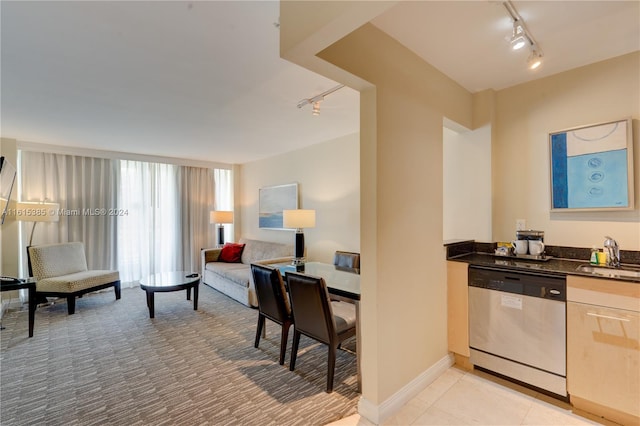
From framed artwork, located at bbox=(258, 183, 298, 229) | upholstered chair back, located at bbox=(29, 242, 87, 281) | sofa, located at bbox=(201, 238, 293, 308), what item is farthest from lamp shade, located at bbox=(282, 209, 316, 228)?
upholstered chair back, located at bbox=(29, 242, 87, 281)

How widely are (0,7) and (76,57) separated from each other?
1.67ft

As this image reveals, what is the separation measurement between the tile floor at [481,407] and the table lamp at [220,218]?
4.70 metres

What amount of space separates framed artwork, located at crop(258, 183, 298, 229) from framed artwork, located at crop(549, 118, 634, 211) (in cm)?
351

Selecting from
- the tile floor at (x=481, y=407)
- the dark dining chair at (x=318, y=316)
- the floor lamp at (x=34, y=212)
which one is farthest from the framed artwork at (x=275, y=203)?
the tile floor at (x=481, y=407)

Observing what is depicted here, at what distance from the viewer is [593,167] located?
219cm

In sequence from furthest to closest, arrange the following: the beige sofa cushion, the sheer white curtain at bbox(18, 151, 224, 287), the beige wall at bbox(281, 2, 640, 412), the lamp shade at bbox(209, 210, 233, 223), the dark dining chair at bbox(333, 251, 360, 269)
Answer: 1. the lamp shade at bbox(209, 210, 233, 223)
2. the beige sofa cushion
3. the sheer white curtain at bbox(18, 151, 224, 287)
4. the dark dining chair at bbox(333, 251, 360, 269)
5. the beige wall at bbox(281, 2, 640, 412)

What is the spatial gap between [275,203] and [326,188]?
136cm

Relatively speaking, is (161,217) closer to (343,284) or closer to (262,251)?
(262,251)

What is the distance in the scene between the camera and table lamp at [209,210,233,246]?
5.80 meters

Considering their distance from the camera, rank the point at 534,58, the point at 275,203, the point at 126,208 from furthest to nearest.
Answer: the point at 275,203 < the point at 126,208 < the point at 534,58

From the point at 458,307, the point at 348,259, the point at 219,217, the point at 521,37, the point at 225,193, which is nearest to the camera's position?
the point at 521,37

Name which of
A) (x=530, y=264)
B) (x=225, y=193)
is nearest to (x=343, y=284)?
(x=530, y=264)

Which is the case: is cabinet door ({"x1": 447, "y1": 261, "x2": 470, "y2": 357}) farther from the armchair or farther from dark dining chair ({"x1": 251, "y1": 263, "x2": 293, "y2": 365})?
the armchair

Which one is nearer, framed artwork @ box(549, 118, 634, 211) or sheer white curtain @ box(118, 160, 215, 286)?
framed artwork @ box(549, 118, 634, 211)
